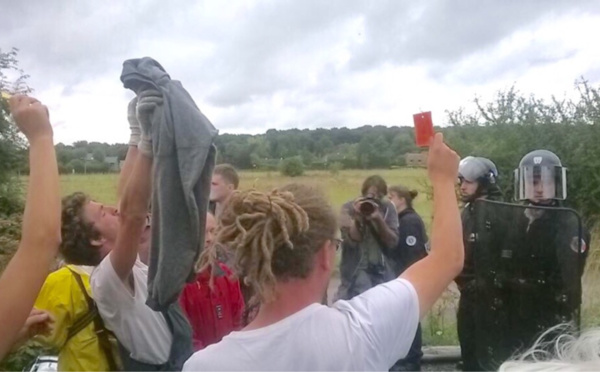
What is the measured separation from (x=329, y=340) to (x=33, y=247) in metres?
0.75

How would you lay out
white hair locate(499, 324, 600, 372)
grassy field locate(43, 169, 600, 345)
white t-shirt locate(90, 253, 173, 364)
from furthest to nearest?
grassy field locate(43, 169, 600, 345)
white t-shirt locate(90, 253, 173, 364)
white hair locate(499, 324, 600, 372)

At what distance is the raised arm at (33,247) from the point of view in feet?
5.93

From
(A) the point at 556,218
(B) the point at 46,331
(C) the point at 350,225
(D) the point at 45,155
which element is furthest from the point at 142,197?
(C) the point at 350,225

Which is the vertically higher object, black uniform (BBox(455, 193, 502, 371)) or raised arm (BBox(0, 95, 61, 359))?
raised arm (BBox(0, 95, 61, 359))

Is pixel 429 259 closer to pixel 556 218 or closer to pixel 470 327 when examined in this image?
pixel 556 218

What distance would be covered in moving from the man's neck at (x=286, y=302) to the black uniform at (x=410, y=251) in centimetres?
382

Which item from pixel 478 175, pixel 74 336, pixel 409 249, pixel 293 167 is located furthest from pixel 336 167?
pixel 74 336

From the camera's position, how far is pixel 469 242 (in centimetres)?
452

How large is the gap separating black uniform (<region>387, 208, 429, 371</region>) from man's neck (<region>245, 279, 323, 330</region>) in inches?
150

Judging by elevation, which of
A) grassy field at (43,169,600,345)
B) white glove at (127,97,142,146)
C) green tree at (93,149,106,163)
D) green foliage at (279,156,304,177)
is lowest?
grassy field at (43,169,600,345)

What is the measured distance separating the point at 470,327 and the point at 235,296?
2.08 m

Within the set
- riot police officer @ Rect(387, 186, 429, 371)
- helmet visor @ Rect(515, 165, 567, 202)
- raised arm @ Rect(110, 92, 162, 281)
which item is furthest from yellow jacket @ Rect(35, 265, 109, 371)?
riot police officer @ Rect(387, 186, 429, 371)

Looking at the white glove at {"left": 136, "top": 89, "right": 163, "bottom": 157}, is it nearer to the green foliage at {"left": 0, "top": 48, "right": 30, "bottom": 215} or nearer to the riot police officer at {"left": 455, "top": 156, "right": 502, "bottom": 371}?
the riot police officer at {"left": 455, "top": 156, "right": 502, "bottom": 371}

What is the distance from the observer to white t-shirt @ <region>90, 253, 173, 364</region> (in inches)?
98.4
